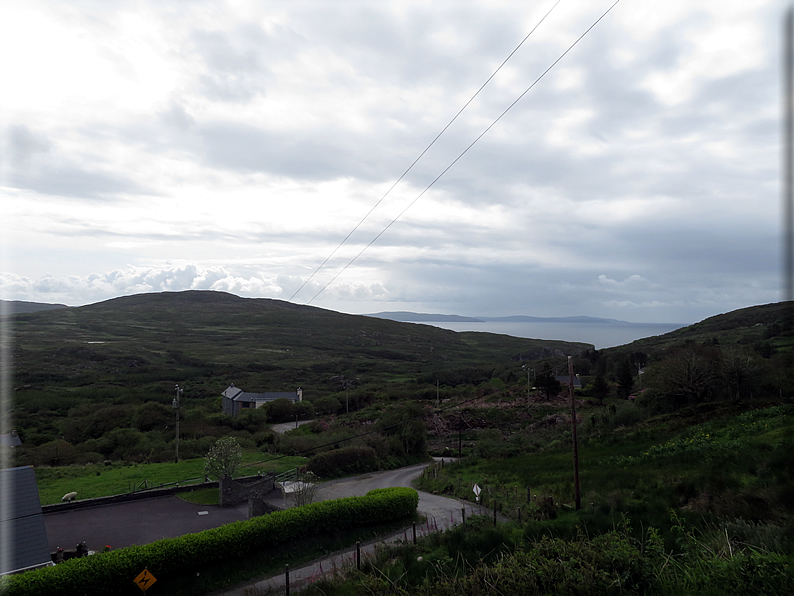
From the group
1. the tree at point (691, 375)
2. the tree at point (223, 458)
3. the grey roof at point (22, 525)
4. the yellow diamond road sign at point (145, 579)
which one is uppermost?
the tree at point (691, 375)

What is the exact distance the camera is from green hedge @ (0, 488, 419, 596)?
1234 centimetres

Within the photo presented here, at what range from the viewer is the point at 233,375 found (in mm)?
100062

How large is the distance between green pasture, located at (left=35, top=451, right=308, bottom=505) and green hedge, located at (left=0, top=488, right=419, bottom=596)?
→ 1184 cm

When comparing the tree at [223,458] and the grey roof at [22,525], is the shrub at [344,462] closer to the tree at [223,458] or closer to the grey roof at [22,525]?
the tree at [223,458]

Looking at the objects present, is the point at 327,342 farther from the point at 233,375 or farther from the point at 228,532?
the point at 228,532

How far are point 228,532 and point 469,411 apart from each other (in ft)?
143

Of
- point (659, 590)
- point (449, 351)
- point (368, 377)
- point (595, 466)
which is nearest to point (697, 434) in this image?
point (595, 466)

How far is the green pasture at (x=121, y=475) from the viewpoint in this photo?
26281 mm

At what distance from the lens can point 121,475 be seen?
3044 cm

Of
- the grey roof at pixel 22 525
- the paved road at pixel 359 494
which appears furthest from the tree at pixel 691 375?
the grey roof at pixel 22 525

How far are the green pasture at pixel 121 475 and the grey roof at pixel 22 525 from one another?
12.9 meters

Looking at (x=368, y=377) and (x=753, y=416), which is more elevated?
(x=753, y=416)

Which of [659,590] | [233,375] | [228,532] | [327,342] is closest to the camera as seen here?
[659,590]

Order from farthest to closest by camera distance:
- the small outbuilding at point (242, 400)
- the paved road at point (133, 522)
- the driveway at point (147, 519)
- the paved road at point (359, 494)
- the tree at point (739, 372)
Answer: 1. the small outbuilding at point (242, 400)
2. the tree at point (739, 372)
3. the driveway at point (147, 519)
4. the paved road at point (133, 522)
5. the paved road at point (359, 494)
